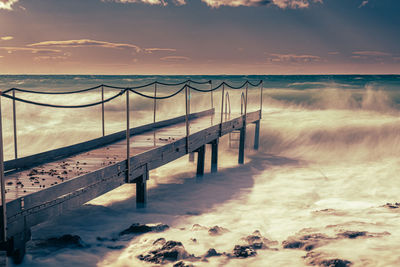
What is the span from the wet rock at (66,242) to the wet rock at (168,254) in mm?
1037

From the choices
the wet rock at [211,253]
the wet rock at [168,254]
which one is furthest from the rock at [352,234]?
the wet rock at [168,254]

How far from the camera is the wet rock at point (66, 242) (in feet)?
20.0

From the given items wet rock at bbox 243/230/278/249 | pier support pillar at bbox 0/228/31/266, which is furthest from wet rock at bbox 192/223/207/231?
pier support pillar at bbox 0/228/31/266

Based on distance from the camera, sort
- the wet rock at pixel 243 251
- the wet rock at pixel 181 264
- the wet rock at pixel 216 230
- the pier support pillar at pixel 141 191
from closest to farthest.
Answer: the wet rock at pixel 181 264, the wet rock at pixel 243 251, the wet rock at pixel 216 230, the pier support pillar at pixel 141 191

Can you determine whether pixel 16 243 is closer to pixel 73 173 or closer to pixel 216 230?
pixel 73 173

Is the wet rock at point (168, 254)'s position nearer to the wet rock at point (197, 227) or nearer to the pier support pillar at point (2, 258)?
the wet rock at point (197, 227)

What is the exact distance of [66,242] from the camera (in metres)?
6.16

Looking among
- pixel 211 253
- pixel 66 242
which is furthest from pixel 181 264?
pixel 66 242

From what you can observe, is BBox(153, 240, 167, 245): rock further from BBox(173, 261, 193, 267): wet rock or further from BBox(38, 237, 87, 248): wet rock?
BBox(38, 237, 87, 248): wet rock

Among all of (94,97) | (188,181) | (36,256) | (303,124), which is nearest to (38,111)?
(94,97)

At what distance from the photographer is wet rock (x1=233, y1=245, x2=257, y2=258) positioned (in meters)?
5.72

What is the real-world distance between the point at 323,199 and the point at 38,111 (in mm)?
22429

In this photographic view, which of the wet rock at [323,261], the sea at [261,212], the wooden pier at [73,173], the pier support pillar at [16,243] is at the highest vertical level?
the wooden pier at [73,173]

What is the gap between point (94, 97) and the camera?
35.9 m
